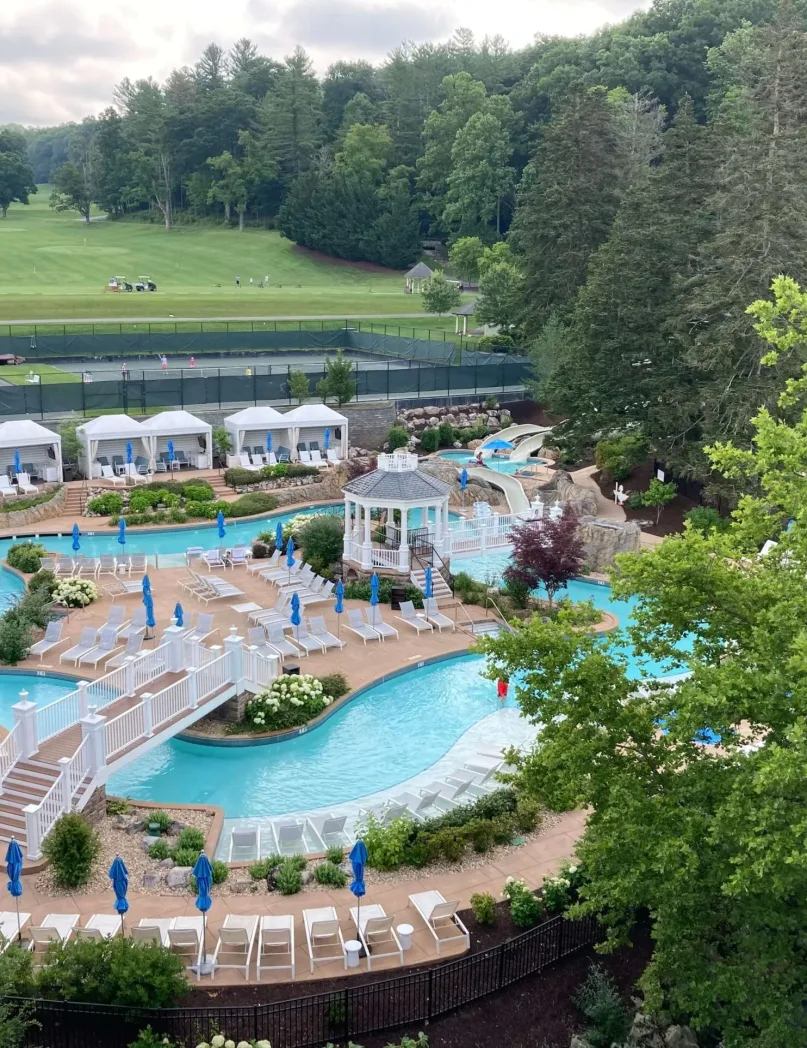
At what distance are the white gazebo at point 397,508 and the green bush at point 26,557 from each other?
8467mm

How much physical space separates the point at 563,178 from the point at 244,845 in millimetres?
41009

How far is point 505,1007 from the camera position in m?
11.5

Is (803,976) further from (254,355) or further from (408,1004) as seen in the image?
(254,355)

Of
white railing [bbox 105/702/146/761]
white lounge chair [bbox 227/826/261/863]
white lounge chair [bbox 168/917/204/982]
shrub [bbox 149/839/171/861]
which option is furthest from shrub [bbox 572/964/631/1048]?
white railing [bbox 105/702/146/761]

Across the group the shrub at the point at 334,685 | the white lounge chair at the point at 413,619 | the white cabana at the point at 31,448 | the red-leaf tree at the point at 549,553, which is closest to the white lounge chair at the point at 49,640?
the shrub at the point at 334,685

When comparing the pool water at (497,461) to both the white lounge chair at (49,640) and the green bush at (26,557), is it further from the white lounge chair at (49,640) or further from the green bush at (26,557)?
the white lounge chair at (49,640)

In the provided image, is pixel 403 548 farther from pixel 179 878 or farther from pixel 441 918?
pixel 441 918

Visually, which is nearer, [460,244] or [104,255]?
[460,244]

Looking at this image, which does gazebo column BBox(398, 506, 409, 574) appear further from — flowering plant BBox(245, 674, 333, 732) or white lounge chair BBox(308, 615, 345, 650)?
flowering plant BBox(245, 674, 333, 732)

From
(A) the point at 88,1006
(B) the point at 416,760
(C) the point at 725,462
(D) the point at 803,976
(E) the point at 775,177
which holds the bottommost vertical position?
(B) the point at 416,760

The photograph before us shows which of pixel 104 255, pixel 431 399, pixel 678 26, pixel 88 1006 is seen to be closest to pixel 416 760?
pixel 88 1006

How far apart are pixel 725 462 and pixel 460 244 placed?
70379mm

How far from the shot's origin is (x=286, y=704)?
19.2 m

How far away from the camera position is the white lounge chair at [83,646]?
2144 centimetres
